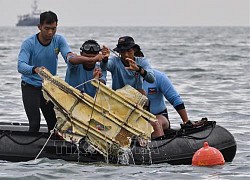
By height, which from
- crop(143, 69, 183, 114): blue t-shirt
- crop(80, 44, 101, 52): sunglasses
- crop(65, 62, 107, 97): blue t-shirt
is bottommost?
crop(143, 69, 183, 114): blue t-shirt

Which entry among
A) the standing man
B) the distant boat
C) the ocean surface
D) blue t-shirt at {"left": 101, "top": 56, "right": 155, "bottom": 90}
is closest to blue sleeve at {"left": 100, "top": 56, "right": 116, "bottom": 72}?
blue t-shirt at {"left": 101, "top": 56, "right": 155, "bottom": 90}

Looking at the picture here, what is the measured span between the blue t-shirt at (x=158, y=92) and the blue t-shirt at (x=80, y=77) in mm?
1047

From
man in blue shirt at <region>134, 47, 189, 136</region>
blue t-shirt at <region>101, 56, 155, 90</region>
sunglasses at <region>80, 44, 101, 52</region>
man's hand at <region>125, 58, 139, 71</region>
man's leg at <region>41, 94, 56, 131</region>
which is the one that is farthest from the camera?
man in blue shirt at <region>134, 47, 189, 136</region>

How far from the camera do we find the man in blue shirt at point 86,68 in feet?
40.0

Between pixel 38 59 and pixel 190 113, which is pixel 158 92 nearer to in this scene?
pixel 38 59

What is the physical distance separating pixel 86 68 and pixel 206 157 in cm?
204

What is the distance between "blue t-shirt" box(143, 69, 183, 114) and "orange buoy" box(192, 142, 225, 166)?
1010 millimetres

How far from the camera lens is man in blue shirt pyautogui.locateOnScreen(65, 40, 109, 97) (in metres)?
12.2

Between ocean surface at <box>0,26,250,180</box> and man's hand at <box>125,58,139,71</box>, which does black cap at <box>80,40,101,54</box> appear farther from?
ocean surface at <box>0,26,250,180</box>

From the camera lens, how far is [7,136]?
13.0 meters

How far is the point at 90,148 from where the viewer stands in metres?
12.7

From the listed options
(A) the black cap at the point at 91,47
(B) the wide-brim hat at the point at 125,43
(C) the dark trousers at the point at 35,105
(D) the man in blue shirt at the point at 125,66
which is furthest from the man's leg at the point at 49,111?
(B) the wide-brim hat at the point at 125,43

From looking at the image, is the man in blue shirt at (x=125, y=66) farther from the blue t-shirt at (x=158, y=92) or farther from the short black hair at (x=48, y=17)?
the short black hair at (x=48, y=17)

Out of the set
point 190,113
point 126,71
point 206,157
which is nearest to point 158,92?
point 126,71
